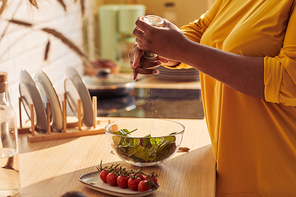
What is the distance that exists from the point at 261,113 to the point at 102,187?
436 millimetres

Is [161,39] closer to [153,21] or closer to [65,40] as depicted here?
[153,21]

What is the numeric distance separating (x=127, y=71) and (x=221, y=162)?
198cm

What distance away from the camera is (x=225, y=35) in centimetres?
100

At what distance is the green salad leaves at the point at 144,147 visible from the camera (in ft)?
2.95

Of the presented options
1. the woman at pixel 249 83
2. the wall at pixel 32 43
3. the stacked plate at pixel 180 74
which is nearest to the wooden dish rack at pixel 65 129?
the wall at pixel 32 43

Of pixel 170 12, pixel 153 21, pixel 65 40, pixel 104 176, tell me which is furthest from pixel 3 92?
pixel 170 12

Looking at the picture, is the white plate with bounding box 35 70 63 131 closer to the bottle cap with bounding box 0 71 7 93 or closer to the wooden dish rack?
the wooden dish rack

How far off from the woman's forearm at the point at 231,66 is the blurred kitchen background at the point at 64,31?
300mm

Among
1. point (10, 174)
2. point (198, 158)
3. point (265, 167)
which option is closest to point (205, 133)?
point (198, 158)

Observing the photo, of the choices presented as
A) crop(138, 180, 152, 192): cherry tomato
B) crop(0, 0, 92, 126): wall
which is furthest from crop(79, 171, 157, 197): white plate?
crop(0, 0, 92, 126): wall

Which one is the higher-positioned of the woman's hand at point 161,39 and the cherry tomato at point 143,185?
the woman's hand at point 161,39

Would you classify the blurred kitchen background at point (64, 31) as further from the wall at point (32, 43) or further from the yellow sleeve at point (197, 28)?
the yellow sleeve at point (197, 28)

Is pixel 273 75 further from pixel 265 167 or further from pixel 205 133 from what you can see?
pixel 205 133

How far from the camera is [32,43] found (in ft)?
5.26
